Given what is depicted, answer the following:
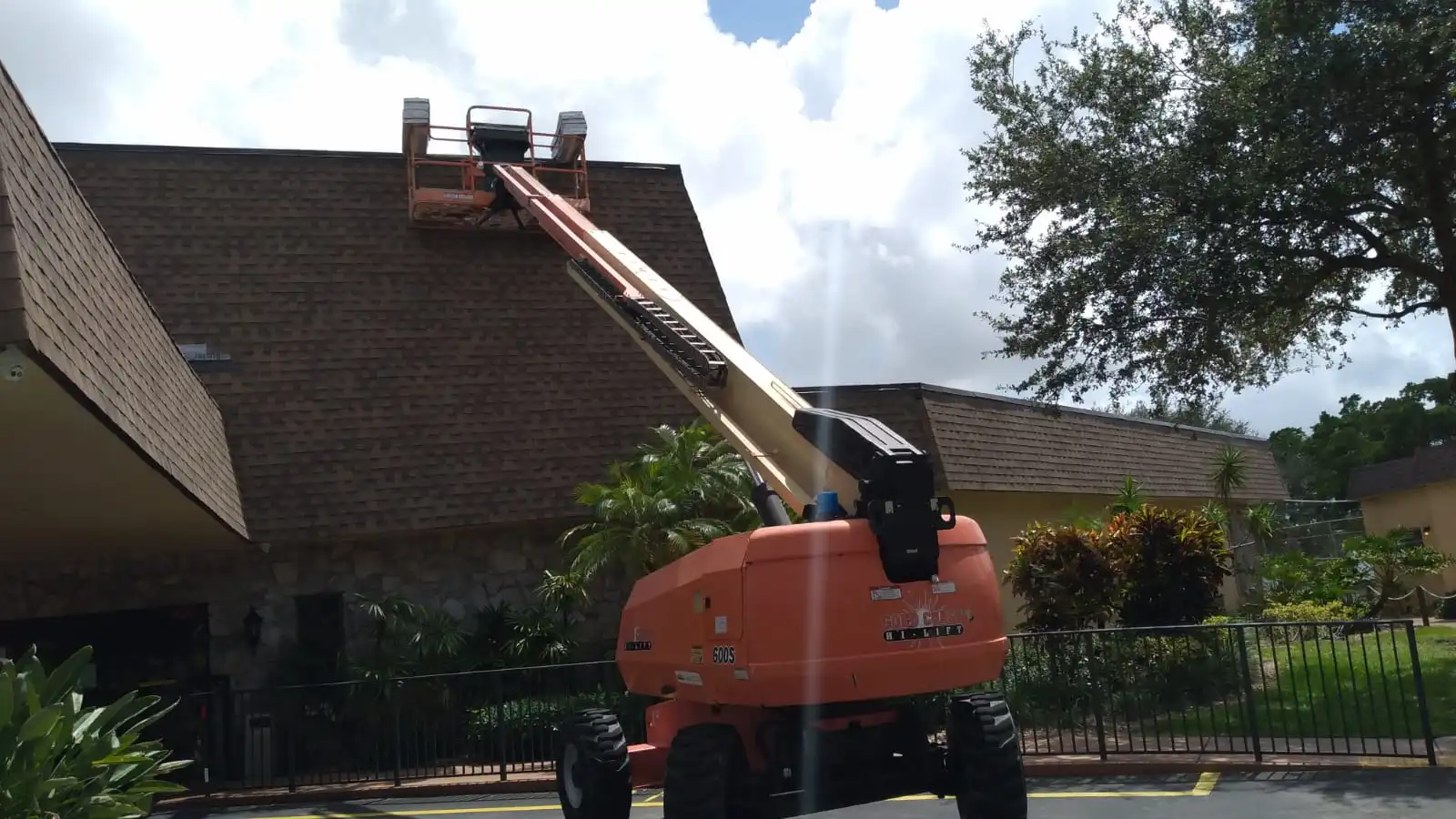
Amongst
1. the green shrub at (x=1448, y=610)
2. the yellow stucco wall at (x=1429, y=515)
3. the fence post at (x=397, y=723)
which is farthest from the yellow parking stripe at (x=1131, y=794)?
the yellow stucco wall at (x=1429, y=515)

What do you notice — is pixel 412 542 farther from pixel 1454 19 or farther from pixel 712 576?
pixel 1454 19

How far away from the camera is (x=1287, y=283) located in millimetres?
14109

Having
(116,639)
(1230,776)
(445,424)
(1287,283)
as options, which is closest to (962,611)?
(1230,776)

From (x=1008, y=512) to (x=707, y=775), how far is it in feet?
51.8

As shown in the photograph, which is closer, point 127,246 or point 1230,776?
point 1230,776

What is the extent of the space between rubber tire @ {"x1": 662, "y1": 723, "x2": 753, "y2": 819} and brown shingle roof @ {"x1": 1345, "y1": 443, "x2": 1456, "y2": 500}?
31672 mm

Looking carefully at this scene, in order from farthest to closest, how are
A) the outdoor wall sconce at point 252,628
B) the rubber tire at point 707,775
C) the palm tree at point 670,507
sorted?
the outdoor wall sconce at point 252,628 → the palm tree at point 670,507 → the rubber tire at point 707,775

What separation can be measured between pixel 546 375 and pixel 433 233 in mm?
3071

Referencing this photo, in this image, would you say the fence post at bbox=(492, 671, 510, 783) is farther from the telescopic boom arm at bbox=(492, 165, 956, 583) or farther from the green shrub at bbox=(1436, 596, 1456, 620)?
the green shrub at bbox=(1436, 596, 1456, 620)

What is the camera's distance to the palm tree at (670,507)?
1520cm

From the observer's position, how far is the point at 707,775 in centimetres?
695

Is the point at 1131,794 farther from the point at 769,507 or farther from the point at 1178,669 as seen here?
the point at 769,507

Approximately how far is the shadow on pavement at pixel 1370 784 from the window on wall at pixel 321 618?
12.0 m

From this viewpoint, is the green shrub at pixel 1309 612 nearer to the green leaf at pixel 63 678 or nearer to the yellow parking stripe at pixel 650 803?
the yellow parking stripe at pixel 650 803
